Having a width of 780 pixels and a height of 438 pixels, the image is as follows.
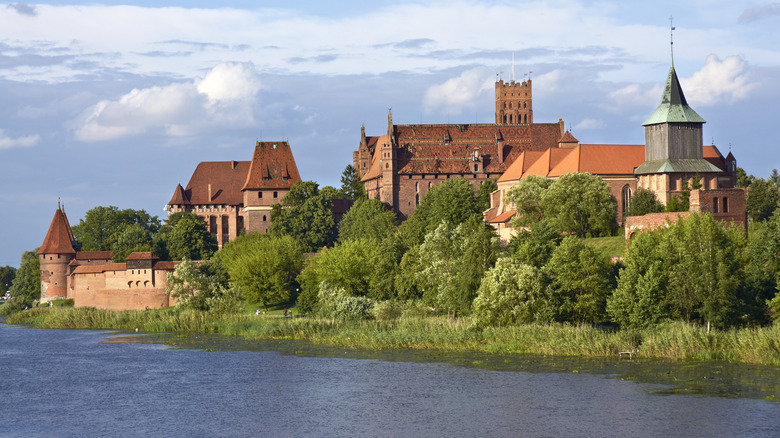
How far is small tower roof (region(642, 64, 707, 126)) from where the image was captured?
7888 centimetres

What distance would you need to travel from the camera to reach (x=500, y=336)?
162 feet

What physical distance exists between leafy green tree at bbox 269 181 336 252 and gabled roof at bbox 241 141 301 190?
472 inches

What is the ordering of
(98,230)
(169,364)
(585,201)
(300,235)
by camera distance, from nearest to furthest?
(169,364)
(585,201)
(300,235)
(98,230)

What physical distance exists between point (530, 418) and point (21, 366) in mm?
28651

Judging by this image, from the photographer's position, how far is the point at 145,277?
9006 centimetres

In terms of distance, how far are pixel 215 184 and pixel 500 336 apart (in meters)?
79.1

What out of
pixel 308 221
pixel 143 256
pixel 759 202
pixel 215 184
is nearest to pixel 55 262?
pixel 143 256

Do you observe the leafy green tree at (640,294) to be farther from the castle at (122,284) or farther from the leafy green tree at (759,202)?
the castle at (122,284)

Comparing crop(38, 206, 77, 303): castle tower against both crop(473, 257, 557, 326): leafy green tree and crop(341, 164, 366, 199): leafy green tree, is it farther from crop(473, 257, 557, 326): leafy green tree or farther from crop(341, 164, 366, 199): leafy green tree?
crop(473, 257, 557, 326): leafy green tree

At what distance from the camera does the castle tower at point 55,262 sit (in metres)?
104

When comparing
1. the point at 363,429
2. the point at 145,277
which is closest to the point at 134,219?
the point at 145,277

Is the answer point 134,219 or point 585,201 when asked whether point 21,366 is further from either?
point 134,219

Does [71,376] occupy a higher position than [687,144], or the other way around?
[687,144]

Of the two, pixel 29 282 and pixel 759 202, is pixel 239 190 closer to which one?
pixel 29 282
